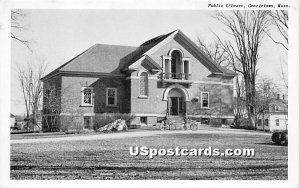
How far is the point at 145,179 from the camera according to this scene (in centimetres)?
1056

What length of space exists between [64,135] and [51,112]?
0.90 meters

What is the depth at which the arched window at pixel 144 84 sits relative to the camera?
1462 centimetres

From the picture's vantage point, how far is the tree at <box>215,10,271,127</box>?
11.4m

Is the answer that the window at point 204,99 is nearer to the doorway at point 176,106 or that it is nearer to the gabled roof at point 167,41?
the doorway at point 176,106

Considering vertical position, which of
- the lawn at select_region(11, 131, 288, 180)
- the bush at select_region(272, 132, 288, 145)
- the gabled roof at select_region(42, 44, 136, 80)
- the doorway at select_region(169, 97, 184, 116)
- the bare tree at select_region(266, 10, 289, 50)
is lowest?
the lawn at select_region(11, 131, 288, 180)

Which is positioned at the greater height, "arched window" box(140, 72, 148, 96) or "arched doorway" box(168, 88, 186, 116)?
"arched window" box(140, 72, 148, 96)

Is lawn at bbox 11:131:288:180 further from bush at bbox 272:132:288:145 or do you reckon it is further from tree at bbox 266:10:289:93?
tree at bbox 266:10:289:93

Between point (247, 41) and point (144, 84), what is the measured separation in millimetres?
3728

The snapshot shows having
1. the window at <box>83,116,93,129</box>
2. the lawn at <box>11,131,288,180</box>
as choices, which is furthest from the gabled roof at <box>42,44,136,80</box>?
the lawn at <box>11,131,288,180</box>

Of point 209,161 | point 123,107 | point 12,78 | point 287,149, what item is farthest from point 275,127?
point 12,78

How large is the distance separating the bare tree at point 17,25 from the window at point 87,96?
112 inches

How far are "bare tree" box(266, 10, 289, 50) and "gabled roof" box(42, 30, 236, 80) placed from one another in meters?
2.42

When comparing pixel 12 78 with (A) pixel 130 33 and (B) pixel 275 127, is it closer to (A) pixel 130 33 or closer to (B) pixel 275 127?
(A) pixel 130 33

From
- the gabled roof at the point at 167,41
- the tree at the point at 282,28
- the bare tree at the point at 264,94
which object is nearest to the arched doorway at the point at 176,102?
the gabled roof at the point at 167,41
